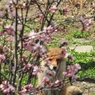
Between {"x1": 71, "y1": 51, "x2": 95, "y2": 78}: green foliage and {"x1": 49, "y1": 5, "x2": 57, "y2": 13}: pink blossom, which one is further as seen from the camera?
{"x1": 71, "y1": 51, "x2": 95, "y2": 78}: green foliage

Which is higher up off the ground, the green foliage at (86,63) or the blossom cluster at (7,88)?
the blossom cluster at (7,88)

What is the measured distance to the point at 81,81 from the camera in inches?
309

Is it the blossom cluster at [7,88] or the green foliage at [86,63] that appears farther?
→ the green foliage at [86,63]

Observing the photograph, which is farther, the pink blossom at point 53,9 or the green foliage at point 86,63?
the green foliage at point 86,63

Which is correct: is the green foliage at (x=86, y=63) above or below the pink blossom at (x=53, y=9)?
below

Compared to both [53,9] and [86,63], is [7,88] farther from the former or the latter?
[86,63]

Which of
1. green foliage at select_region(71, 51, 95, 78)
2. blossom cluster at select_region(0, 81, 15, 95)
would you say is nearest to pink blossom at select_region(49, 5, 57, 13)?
blossom cluster at select_region(0, 81, 15, 95)

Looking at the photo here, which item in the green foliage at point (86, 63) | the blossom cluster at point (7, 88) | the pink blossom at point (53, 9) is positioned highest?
the pink blossom at point (53, 9)

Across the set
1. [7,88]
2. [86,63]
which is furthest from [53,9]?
[86,63]

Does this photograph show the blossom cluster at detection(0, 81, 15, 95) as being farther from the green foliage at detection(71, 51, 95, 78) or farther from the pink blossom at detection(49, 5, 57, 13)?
the green foliage at detection(71, 51, 95, 78)

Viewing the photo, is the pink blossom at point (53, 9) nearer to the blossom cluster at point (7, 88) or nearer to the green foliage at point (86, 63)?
the blossom cluster at point (7, 88)

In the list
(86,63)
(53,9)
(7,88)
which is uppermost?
(53,9)

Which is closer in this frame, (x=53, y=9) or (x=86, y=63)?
(x=53, y=9)

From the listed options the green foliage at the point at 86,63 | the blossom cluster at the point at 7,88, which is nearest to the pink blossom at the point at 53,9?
the blossom cluster at the point at 7,88
